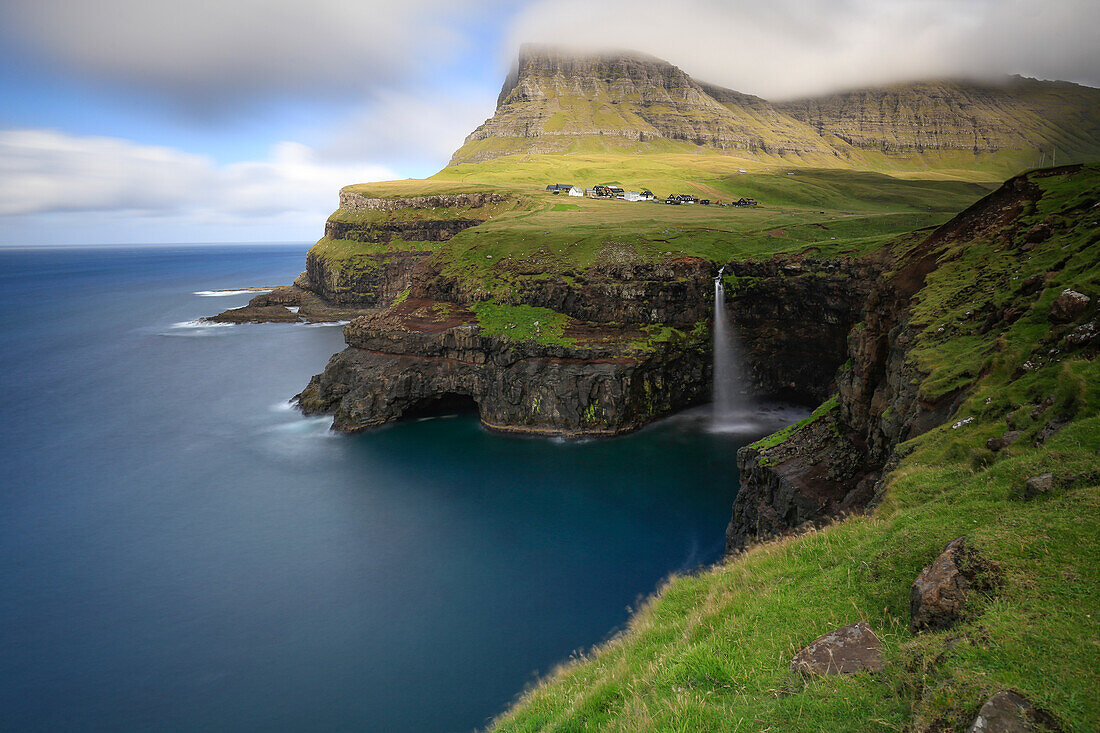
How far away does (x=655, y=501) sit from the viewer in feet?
135

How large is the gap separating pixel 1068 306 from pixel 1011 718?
15288mm

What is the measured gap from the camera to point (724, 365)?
58906 millimetres

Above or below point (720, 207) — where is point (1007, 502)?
below

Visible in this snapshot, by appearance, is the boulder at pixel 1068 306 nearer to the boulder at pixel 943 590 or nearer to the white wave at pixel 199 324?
the boulder at pixel 943 590

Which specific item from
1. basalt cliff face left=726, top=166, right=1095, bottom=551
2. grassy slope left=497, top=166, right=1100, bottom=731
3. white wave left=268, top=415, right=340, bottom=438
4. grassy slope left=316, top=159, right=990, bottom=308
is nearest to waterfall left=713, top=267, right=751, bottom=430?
grassy slope left=316, top=159, right=990, bottom=308

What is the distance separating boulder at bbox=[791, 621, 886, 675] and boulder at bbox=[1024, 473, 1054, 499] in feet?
13.7

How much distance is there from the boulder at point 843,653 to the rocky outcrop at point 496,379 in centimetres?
4416

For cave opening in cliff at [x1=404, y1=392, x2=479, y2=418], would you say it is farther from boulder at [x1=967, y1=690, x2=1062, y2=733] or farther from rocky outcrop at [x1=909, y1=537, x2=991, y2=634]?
boulder at [x1=967, y1=690, x2=1062, y2=733]

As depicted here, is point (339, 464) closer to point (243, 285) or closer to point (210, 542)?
point (210, 542)

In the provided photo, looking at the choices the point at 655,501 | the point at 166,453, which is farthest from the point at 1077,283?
the point at 166,453

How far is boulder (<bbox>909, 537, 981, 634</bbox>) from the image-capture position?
24.4ft

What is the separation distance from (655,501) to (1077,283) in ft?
95.9

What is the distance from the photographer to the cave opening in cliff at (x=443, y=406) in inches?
2365

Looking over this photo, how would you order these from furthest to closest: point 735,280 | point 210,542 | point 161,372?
point 161,372, point 735,280, point 210,542
